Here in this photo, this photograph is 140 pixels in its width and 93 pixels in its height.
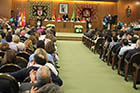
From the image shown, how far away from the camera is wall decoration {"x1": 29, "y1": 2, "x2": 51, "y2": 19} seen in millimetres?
23156

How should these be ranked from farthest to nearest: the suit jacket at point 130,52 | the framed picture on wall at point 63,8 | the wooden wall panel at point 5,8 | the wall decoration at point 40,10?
1. the framed picture on wall at point 63,8
2. the wall decoration at point 40,10
3. the wooden wall panel at point 5,8
4. the suit jacket at point 130,52

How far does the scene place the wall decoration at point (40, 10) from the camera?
23156 millimetres

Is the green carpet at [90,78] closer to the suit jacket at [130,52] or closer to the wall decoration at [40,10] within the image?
the suit jacket at [130,52]

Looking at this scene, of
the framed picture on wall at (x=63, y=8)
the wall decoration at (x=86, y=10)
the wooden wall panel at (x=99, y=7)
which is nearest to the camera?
the wooden wall panel at (x=99, y=7)

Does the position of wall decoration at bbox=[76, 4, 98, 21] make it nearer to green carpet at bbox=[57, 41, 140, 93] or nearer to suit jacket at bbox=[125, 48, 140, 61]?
green carpet at bbox=[57, 41, 140, 93]

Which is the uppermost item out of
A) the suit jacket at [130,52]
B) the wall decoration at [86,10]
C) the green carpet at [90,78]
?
the wall decoration at [86,10]

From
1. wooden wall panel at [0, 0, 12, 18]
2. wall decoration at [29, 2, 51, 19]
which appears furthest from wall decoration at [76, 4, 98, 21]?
wooden wall panel at [0, 0, 12, 18]

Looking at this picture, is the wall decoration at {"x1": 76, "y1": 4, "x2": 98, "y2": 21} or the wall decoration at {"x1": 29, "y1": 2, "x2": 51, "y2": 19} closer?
the wall decoration at {"x1": 29, "y1": 2, "x2": 51, "y2": 19}

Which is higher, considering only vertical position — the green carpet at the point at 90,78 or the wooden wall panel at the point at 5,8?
the wooden wall panel at the point at 5,8

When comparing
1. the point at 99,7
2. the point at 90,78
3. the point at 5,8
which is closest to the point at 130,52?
the point at 90,78

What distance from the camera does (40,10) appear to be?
2316 centimetres

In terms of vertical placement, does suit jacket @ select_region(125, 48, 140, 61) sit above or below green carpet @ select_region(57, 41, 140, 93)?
above

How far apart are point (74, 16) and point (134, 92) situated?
57.6 ft

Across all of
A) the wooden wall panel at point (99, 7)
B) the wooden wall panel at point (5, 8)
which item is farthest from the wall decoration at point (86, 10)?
the wooden wall panel at point (5, 8)
